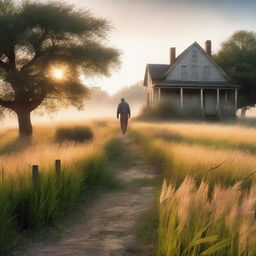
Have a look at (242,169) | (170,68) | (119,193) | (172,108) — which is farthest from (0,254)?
(170,68)

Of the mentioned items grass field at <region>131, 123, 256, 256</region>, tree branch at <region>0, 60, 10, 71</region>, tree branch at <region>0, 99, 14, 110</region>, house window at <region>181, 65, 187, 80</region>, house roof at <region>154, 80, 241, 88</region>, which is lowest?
grass field at <region>131, 123, 256, 256</region>

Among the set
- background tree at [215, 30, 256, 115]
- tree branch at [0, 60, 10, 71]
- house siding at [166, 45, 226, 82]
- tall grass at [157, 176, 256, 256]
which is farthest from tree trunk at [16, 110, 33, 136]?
background tree at [215, 30, 256, 115]

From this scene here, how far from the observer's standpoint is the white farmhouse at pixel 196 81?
38.6m

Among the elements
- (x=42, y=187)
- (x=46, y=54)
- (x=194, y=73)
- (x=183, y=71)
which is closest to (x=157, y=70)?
(x=183, y=71)

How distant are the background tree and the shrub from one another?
2695 centimetres

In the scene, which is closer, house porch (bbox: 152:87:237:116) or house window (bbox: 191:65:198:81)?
house porch (bbox: 152:87:237:116)

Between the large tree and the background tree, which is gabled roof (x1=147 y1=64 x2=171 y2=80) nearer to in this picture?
the background tree

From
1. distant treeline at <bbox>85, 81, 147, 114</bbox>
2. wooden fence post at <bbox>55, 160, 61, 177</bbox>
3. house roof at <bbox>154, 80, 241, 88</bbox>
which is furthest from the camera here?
distant treeline at <bbox>85, 81, 147, 114</bbox>

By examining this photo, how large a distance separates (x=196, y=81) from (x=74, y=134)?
2136 centimetres

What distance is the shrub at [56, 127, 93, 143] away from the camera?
818 inches

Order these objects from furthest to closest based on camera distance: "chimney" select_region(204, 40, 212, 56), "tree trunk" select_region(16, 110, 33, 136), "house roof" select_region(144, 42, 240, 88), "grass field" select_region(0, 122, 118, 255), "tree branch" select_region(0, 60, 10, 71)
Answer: "chimney" select_region(204, 40, 212, 56), "house roof" select_region(144, 42, 240, 88), "tree trunk" select_region(16, 110, 33, 136), "tree branch" select_region(0, 60, 10, 71), "grass field" select_region(0, 122, 118, 255)

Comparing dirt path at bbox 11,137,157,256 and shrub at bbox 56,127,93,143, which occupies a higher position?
shrub at bbox 56,127,93,143

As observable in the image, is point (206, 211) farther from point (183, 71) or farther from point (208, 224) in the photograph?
point (183, 71)

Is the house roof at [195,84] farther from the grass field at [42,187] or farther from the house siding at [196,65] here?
the grass field at [42,187]
